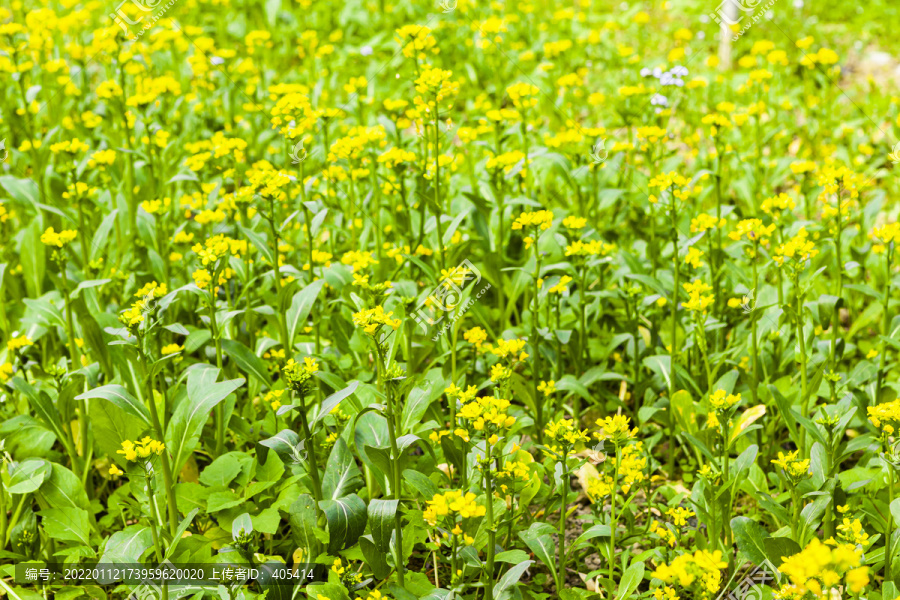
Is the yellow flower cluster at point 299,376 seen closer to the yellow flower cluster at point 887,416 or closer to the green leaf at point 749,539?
the green leaf at point 749,539

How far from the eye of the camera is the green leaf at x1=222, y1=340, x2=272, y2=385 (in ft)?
9.81

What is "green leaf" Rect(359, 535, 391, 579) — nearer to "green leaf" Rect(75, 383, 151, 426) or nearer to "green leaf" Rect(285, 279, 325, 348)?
"green leaf" Rect(75, 383, 151, 426)

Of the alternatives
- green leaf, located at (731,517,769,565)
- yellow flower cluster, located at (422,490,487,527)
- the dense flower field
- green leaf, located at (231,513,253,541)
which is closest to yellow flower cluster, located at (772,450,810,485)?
the dense flower field

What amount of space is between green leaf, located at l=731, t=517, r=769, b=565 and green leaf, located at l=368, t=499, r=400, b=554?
1.08 m

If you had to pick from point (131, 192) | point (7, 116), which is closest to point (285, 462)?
point (131, 192)

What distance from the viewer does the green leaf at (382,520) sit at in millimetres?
2332

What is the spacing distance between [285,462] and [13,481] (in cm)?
107

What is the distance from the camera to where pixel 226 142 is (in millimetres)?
3609

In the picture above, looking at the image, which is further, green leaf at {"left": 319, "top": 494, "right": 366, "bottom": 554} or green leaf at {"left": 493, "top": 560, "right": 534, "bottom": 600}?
green leaf at {"left": 319, "top": 494, "right": 366, "bottom": 554}

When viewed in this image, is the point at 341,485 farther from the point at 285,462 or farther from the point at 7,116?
the point at 7,116

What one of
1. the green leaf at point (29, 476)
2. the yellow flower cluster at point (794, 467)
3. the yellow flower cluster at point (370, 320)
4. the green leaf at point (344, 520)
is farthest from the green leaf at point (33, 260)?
the yellow flower cluster at point (794, 467)

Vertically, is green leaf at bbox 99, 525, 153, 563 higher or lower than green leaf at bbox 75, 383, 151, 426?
lower

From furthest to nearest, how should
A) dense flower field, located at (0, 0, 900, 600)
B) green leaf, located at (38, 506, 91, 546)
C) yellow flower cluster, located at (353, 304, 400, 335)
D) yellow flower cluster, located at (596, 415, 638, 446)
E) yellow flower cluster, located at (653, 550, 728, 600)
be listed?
1. green leaf, located at (38, 506, 91, 546)
2. dense flower field, located at (0, 0, 900, 600)
3. yellow flower cluster, located at (596, 415, 638, 446)
4. yellow flower cluster, located at (353, 304, 400, 335)
5. yellow flower cluster, located at (653, 550, 728, 600)

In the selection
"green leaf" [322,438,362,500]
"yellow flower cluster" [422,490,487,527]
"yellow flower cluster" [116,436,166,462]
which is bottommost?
"green leaf" [322,438,362,500]
